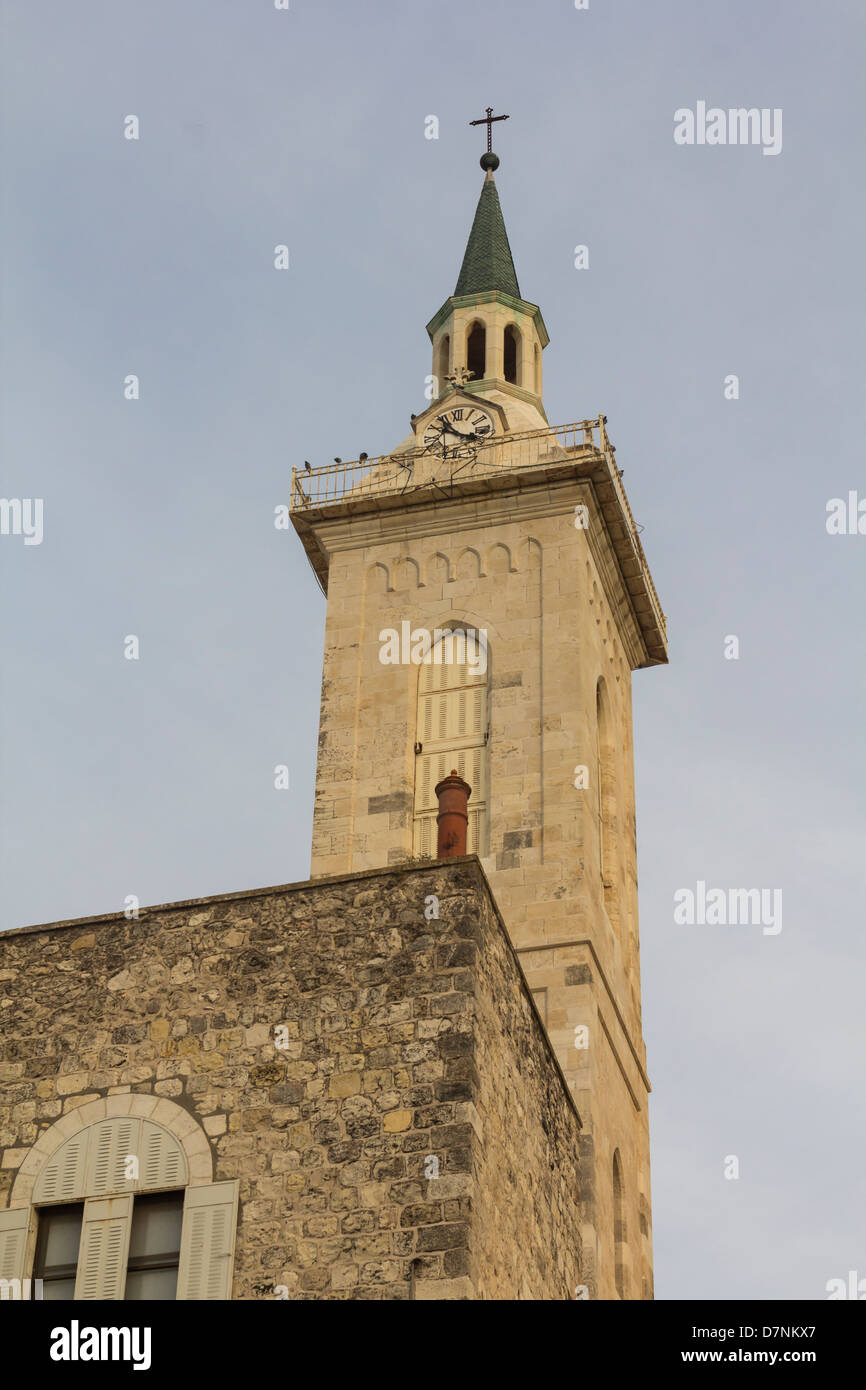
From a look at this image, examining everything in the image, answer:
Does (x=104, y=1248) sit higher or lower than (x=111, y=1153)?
lower

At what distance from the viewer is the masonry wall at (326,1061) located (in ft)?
44.4

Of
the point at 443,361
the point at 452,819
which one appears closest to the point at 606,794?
the point at 443,361

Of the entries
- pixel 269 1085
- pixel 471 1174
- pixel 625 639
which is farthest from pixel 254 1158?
pixel 625 639

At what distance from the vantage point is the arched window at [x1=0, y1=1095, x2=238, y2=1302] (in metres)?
13.8

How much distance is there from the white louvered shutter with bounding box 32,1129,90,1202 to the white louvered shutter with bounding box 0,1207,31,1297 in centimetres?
15

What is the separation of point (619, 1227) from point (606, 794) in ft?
23.9

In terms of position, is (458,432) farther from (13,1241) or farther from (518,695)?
(13,1241)

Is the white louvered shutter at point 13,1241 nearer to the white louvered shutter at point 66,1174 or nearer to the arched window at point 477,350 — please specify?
the white louvered shutter at point 66,1174

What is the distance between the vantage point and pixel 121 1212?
1403 centimetres

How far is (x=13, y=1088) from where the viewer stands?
14.8 metres

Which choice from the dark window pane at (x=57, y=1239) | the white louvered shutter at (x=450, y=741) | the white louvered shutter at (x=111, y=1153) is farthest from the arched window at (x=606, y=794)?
the dark window pane at (x=57, y=1239)

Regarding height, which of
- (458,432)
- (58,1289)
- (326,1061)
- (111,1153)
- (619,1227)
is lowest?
(58,1289)
